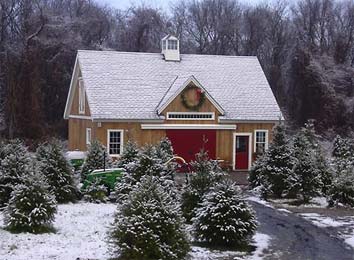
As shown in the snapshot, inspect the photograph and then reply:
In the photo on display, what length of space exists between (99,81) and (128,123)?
3.07 m

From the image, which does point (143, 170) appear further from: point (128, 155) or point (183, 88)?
point (183, 88)

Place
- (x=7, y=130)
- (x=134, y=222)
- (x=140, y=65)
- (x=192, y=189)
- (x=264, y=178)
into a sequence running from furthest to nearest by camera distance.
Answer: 1. (x=7, y=130)
2. (x=140, y=65)
3. (x=264, y=178)
4. (x=192, y=189)
5. (x=134, y=222)

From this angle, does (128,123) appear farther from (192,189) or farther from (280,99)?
(280,99)

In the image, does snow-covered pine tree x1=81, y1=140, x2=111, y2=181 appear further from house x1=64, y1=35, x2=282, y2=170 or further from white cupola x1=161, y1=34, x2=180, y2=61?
white cupola x1=161, y1=34, x2=180, y2=61

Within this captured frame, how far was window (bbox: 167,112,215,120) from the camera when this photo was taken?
2988 cm

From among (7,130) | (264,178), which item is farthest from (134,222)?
(7,130)

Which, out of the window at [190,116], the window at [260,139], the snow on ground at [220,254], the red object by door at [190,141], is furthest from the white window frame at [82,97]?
the snow on ground at [220,254]

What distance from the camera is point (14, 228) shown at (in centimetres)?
1406

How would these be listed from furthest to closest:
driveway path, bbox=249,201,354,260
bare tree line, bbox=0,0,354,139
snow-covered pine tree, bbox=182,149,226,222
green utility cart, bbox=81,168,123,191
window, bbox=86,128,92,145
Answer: bare tree line, bbox=0,0,354,139
window, bbox=86,128,92,145
green utility cart, bbox=81,168,123,191
snow-covered pine tree, bbox=182,149,226,222
driveway path, bbox=249,201,354,260

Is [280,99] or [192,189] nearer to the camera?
[192,189]

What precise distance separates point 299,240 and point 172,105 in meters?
15.8

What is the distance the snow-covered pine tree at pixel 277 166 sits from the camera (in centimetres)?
2222

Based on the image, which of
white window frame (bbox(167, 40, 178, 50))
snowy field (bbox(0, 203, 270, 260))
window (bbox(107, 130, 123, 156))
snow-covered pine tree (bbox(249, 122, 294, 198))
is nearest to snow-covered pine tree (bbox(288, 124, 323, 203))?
snow-covered pine tree (bbox(249, 122, 294, 198))

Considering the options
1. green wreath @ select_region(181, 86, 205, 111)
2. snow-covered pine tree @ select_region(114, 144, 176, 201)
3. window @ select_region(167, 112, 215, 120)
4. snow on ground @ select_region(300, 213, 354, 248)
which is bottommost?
snow on ground @ select_region(300, 213, 354, 248)
